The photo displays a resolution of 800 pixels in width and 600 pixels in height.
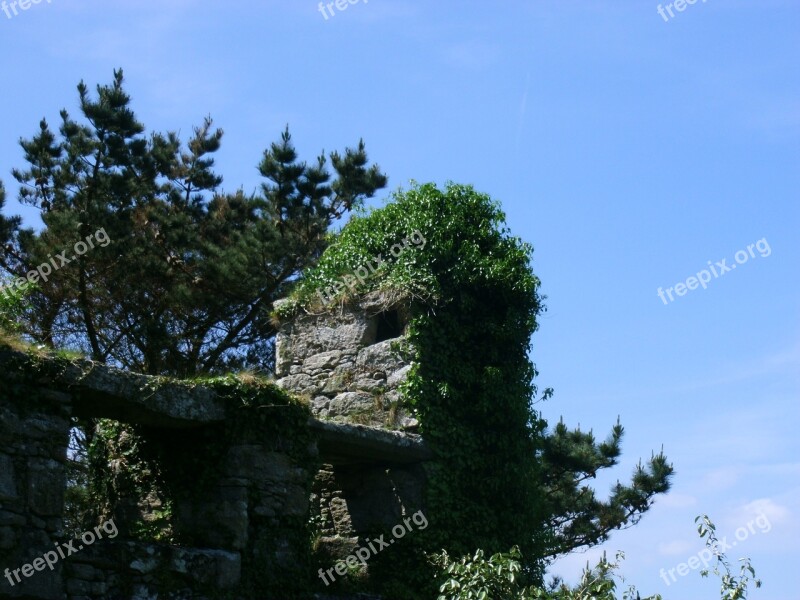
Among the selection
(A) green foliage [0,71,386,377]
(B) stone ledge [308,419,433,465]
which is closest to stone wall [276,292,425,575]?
(B) stone ledge [308,419,433,465]

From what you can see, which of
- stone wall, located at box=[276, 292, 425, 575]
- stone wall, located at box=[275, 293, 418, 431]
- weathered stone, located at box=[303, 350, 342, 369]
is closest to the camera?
stone wall, located at box=[276, 292, 425, 575]

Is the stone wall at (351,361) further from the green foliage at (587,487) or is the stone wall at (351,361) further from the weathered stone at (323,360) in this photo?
the green foliage at (587,487)

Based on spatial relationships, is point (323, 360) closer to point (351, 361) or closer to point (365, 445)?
point (351, 361)

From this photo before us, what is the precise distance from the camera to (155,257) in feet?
54.9

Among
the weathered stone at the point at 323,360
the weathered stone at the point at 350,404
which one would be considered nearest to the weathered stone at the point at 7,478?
the weathered stone at the point at 350,404

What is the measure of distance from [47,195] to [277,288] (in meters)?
3.94

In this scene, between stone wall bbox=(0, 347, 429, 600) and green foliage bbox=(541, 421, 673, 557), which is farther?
green foliage bbox=(541, 421, 673, 557)

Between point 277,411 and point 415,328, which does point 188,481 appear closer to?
point 277,411

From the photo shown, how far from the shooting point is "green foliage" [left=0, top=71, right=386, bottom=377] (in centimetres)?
1634

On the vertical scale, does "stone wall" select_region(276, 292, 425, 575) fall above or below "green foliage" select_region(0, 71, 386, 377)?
below

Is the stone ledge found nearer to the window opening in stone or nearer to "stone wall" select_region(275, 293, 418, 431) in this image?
"stone wall" select_region(275, 293, 418, 431)

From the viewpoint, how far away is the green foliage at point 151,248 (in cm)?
1634

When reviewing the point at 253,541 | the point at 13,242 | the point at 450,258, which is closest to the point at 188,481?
the point at 253,541

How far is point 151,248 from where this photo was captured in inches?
664
